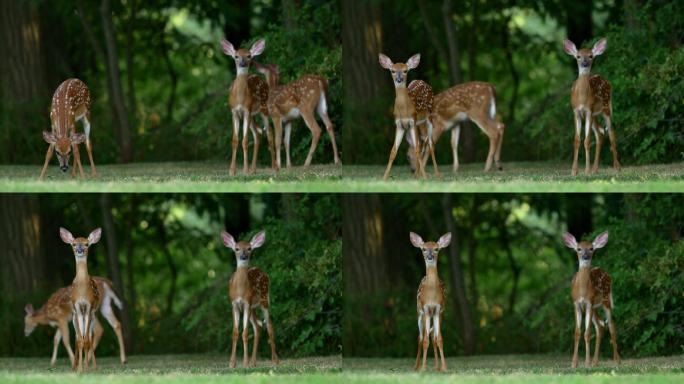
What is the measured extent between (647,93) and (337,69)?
3166 mm

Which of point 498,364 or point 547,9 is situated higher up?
point 547,9

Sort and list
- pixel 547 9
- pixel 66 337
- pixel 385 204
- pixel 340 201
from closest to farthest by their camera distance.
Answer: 1. pixel 66 337
2. pixel 340 201
3. pixel 385 204
4. pixel 547 9

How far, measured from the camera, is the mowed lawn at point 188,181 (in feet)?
56.5

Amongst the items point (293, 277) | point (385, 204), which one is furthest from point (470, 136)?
point (293, 277)

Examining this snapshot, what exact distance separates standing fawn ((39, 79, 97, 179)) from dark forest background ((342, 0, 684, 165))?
324cm

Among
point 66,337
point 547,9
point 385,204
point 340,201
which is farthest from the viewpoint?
point 547,9

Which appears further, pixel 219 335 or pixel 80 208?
pixel 80 208

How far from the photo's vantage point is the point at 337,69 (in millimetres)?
18812

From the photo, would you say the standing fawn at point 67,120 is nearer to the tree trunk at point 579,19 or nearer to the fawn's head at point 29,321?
the fawn's head at point 29,321

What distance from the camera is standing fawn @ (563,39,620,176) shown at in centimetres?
1689

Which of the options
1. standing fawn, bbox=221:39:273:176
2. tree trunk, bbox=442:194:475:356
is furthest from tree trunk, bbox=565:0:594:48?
standing fawn, bbox=221:39:273:176

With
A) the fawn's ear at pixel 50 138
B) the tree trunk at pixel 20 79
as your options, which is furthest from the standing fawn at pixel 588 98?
the tree trunk at pixel 20 79

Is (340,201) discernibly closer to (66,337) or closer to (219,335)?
(219,335)

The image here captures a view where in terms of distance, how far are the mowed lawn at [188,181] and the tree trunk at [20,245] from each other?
5.06 feet
